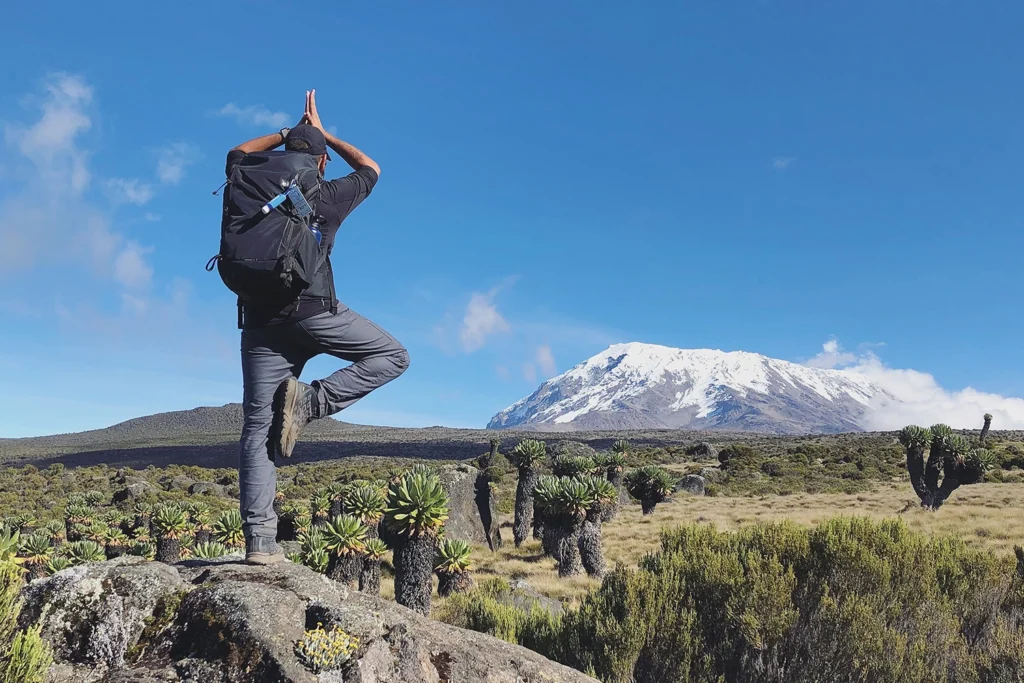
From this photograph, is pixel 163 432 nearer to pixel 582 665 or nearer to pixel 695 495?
pixel 695 495

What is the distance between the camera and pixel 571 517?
18.8 m

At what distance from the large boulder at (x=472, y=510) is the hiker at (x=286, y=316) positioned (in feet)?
68.6

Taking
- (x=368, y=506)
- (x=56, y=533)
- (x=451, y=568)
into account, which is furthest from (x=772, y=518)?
(x=56, y=533)

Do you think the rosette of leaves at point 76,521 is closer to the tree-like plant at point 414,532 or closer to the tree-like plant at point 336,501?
the tree-like plant at point 336,501

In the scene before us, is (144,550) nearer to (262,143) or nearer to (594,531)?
(594,531)

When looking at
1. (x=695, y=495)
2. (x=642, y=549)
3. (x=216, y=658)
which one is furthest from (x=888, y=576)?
(x=695, y=495)

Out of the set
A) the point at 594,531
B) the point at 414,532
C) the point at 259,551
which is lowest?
the point at 594,531

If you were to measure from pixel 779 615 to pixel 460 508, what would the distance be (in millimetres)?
19211

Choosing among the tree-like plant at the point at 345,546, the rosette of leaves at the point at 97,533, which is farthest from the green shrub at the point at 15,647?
the rosette of leaves at the point at 97,533

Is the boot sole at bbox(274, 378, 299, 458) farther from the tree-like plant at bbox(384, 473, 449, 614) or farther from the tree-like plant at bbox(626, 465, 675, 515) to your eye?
the tree-like plant at bbox(626, 465, 675, 515)

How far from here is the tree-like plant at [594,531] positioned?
59.7ft

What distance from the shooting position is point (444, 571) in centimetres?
1531

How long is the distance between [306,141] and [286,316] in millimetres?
1164

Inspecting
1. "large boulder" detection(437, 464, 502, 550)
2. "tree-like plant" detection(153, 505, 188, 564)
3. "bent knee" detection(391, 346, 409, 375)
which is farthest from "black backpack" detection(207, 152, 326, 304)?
"large boulder" detection(437, 464, 502, 550)
